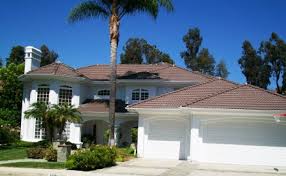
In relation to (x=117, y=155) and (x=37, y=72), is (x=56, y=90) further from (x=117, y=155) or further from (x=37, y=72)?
(x=117, y=155)

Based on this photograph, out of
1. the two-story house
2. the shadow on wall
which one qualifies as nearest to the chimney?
the two-story house

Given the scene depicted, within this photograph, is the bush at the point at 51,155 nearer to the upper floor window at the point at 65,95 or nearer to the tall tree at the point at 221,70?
the upper floor window at the point at 65,95

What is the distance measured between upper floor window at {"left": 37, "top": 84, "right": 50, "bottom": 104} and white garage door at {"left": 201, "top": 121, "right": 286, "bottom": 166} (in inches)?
535

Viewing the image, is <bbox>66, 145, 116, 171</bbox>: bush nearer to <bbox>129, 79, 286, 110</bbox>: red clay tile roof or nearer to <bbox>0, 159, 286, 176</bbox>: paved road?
<bbox>0, 159, 286, 176</bbox>: paved road

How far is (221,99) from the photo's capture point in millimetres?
24125

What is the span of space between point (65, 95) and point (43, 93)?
1598 millimetres

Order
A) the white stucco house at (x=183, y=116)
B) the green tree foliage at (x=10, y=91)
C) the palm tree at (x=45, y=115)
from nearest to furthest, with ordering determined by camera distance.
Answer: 1. the white stucco house at (x=183, y=116)
2. the palm tree at (x=45, y=115)
3. the green tree foliage at (x=10, y=91)

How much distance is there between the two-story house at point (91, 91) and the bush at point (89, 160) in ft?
34.9

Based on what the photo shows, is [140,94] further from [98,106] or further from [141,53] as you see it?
[141,53]

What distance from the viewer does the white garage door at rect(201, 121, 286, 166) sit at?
22953mm

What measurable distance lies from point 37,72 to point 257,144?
1698 cm

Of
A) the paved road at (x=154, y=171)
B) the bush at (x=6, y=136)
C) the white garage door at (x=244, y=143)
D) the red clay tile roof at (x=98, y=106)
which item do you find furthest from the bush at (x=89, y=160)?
the bush at (x=6, y=136)

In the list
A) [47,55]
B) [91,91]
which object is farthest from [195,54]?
[91,91]

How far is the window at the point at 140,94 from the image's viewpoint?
110ft
